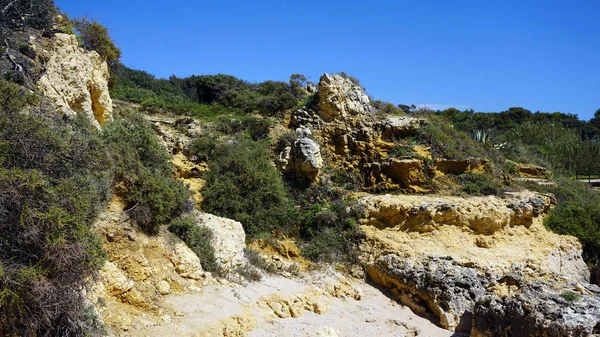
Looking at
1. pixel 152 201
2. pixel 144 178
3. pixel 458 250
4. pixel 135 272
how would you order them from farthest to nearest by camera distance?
1. pixel 458 250
2. pixel 144 178
3. pixel 152 201
4. pixel 135 272

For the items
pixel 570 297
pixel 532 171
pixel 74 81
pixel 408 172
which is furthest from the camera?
pixel 532 171

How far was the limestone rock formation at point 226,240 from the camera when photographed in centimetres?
1092

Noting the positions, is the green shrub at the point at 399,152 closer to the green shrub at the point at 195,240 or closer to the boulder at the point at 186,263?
the green shrub at the point at 195,240

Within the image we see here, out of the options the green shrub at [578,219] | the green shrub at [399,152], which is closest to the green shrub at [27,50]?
the green shrub at [399,152]

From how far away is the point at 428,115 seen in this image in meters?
19.7

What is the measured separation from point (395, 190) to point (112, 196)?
1028 centimetres

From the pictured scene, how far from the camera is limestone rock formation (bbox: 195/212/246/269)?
35.8 ft

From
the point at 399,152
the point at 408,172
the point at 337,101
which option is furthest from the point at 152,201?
the point at 337,101

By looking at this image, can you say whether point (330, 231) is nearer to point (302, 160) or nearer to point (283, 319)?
point (302, 160)

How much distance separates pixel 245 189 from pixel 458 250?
7.03m

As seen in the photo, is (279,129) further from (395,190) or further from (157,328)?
(157,328)

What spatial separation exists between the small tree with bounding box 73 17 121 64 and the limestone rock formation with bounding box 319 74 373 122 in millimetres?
8522

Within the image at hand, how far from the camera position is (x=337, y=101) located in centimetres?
1853

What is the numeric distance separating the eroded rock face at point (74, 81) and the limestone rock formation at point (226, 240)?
→ 165 inches
